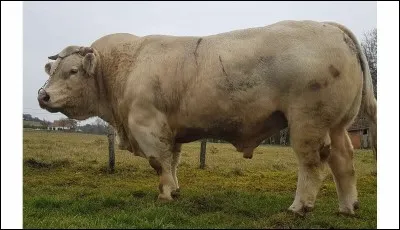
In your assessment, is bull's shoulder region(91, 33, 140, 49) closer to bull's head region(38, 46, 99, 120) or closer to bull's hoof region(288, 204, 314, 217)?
bull's head region(38, 46, 99, 120)

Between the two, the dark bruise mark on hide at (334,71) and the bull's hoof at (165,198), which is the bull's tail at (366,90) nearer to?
the dark bruise mark on hide at (334,71)

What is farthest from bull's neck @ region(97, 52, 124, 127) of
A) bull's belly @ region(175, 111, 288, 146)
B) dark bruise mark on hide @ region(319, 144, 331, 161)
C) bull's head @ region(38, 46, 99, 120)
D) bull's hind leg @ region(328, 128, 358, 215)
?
bull's hind leg @ region(328, 128, 358, 215)

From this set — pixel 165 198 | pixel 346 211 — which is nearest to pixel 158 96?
pixel 165 198

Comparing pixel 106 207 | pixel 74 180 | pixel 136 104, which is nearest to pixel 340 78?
pixel 136 104

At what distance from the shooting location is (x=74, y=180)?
918 centimetres

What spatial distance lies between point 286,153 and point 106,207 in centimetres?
1089

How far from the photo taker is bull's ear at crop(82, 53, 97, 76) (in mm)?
6727

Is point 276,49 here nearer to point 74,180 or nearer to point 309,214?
point 309,214

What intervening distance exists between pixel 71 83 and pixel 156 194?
2.28 m

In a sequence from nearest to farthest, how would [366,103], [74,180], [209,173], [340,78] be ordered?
[340,78] → [366,103] → [74,180] → [209,173]

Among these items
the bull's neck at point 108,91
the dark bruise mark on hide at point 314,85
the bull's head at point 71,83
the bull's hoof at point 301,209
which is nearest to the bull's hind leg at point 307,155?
the bull's hoof at point 301,209

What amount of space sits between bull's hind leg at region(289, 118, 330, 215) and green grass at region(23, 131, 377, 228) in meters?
0.23

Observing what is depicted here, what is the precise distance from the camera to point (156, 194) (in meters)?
7.34

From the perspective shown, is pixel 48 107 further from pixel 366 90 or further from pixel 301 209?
pixel 366 90
